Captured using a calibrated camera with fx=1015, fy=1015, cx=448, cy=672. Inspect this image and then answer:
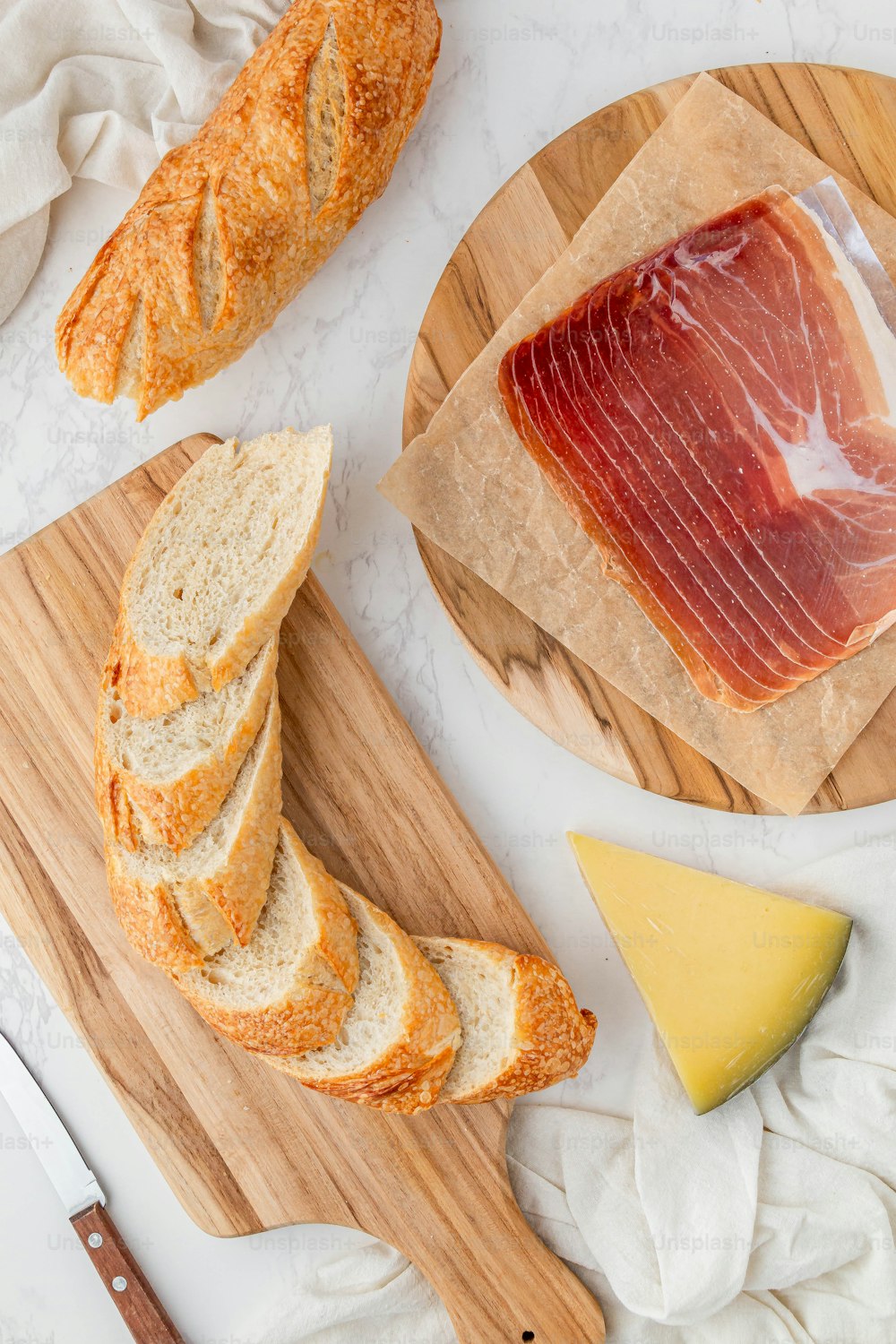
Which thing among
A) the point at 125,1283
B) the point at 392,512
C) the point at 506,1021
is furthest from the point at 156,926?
the point at 392,512

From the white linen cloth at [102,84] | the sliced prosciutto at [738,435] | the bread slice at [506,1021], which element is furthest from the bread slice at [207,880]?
the white linen cloth at [102,84]

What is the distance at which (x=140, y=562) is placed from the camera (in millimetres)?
2105

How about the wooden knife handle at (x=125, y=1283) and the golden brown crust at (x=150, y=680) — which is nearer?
the golden brown crust at (x=150, y=680)

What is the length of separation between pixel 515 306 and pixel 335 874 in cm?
130

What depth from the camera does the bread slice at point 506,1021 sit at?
6.63 ft

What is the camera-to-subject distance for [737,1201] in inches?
85.7

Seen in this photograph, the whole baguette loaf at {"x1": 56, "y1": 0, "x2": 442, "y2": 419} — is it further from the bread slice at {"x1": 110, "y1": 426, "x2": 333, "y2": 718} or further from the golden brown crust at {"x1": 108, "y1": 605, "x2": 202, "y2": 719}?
the golden brown crust at {"x1": 108, "y1": 605, "x2": 202, "y2": 719}

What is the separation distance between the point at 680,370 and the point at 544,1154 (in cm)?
174

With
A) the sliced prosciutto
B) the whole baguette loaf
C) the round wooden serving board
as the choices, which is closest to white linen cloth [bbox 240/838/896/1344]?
the round wooden serving board

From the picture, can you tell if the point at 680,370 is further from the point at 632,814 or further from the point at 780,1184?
the point at 780,1184

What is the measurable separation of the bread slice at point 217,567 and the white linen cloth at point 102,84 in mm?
726

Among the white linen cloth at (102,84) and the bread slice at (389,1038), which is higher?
the white linen cloth at (102,84)

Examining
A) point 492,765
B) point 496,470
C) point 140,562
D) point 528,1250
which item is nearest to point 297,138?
point 496,470

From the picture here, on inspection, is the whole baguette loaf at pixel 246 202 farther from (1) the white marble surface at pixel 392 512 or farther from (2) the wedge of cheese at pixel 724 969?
→ (2) the wedge of cheese at pixel 724 969
